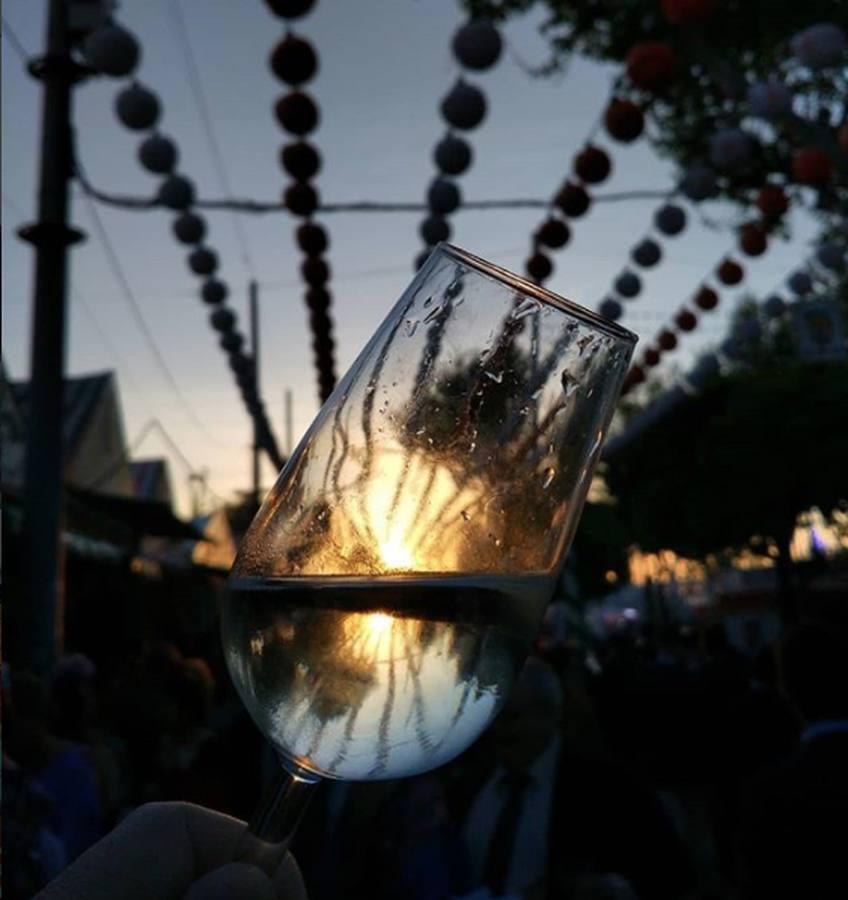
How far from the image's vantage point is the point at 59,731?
3.98m

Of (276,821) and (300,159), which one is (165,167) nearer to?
(300,159)

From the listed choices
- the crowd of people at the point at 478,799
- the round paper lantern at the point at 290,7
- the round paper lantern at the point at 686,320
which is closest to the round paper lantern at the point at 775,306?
the round paper lantern at the point at 686,320

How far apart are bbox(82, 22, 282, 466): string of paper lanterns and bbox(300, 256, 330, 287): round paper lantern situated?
2.48 ft

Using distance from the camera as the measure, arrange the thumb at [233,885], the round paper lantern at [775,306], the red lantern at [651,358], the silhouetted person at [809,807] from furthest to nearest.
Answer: the red lantern at [651,358] < the round paper lantern at [775,306] < the silhouetted person at [809,807] < the thumb at [233,885]

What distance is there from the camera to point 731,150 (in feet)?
26.6

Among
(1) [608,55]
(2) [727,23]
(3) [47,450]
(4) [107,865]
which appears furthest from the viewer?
(1) [608,55]

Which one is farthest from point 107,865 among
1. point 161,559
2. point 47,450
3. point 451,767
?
point 161,559

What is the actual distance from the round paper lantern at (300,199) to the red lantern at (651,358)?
14.8ft

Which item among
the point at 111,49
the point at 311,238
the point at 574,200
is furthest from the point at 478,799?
the point at 574,200

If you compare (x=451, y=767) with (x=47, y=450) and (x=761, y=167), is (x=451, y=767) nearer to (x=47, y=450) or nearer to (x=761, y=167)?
(x=47, y=450)

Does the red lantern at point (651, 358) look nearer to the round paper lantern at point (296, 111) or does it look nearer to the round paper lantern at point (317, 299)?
the round paper lantern at point (317, 299)

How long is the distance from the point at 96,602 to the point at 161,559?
407 inches

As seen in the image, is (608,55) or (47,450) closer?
(47,450)

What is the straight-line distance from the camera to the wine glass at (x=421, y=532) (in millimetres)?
696
